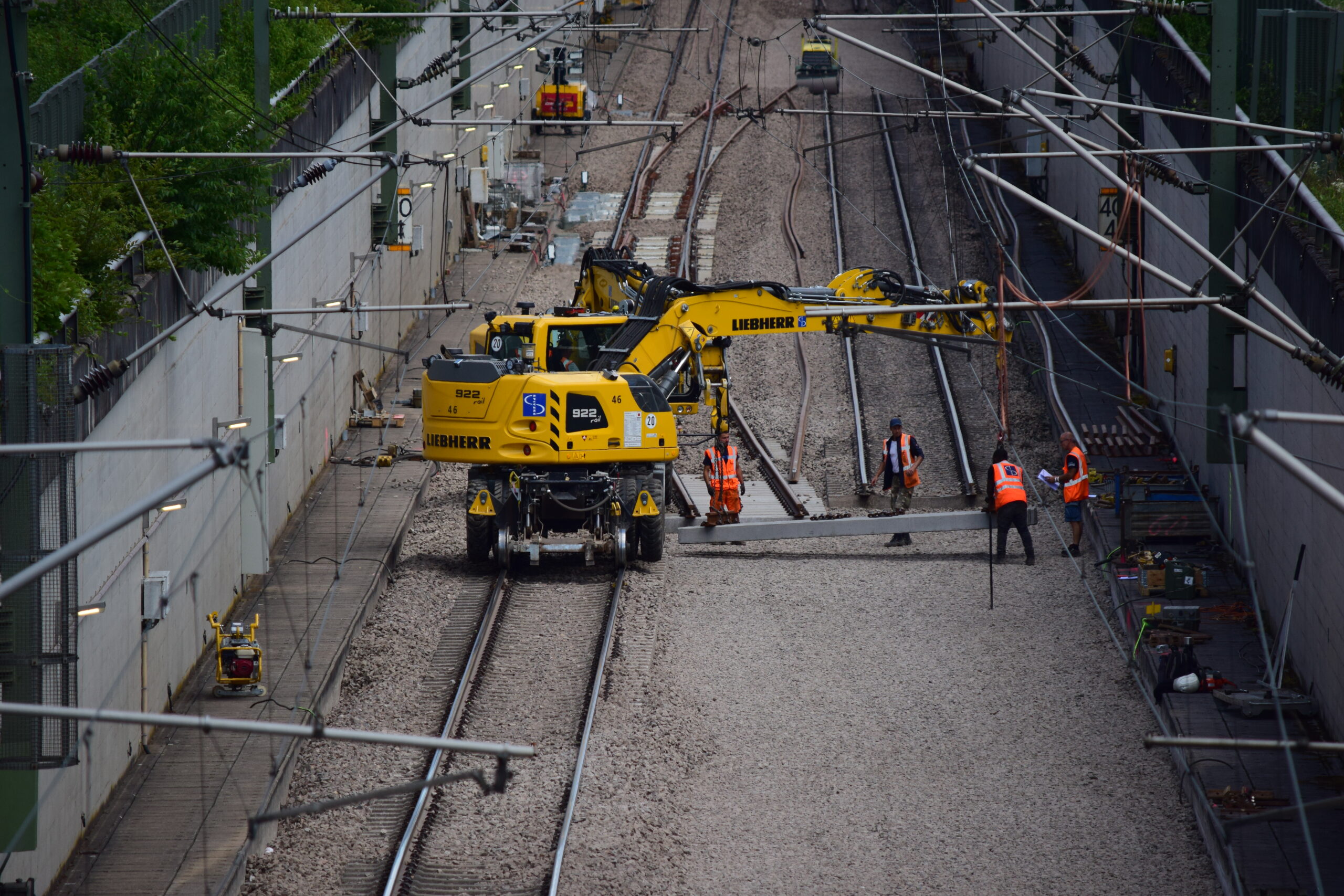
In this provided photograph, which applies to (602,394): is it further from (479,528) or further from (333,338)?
(333,338)

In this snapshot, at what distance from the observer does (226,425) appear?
20.2m

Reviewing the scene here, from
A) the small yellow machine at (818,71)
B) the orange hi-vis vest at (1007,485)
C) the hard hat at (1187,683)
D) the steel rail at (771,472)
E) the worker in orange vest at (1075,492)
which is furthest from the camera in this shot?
the small yellow machine at (818,71)

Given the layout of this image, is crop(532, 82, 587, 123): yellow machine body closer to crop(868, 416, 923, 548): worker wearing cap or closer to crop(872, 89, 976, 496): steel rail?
crop(872, 89, 976, 496): steel rail

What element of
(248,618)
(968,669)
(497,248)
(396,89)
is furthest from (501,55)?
(968,669)

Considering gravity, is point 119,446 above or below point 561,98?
below

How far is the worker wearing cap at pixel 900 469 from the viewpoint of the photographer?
78.4ft

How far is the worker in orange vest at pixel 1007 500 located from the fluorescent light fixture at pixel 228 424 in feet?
31.4

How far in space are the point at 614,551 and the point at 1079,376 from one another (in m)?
11.5

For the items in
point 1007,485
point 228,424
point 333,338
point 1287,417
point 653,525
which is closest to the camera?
point 1287,417

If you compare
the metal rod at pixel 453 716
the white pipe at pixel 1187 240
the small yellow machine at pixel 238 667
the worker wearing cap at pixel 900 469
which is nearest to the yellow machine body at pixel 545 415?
the metal rod at pixel 453 716

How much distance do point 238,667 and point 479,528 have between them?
4.71 metres

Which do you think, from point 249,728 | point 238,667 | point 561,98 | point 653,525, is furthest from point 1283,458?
point 561,98

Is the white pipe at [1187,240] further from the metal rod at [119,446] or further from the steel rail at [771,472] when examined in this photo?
the steel rail at [771,472]

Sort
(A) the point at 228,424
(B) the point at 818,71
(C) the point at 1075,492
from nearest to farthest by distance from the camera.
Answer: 1. (A) the point at 228,424
2. (C) the point at 1075,492
3. (B) the point at 818,71
